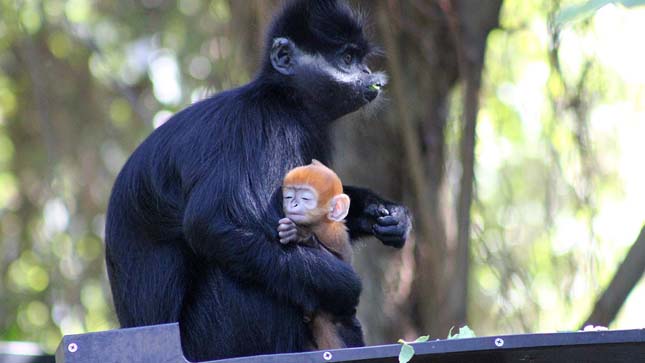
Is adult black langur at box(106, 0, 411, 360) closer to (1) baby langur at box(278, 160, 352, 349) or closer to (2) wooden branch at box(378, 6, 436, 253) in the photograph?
(1) baby langur at box(278, 160, 352, 349)

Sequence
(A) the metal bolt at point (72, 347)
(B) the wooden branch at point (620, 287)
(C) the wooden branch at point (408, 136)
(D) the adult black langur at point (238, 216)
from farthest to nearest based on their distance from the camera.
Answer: (C) the wooden branch at point (408, 136) < (B) the wooden branch at point (620, 287) < (D) the adult black langur at point (238, 216) < (A) the metal bolt at point (72, 347)

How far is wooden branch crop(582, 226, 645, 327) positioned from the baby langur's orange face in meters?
2.17

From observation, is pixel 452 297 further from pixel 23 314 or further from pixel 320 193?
pixel 23 314

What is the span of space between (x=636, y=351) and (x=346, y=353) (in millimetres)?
787

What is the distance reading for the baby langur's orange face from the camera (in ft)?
13.0

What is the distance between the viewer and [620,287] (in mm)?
5562

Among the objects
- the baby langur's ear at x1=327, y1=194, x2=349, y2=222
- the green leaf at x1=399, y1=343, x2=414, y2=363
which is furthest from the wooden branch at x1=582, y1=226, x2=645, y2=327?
the green leaf at x1=399, y1=343, x2=414, y2=363

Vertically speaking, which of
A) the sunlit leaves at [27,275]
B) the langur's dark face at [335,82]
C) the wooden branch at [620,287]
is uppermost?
the sunlit leaves at [27,275]

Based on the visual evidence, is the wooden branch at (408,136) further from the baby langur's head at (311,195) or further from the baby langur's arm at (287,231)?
the baby langur's arm at (287,231)

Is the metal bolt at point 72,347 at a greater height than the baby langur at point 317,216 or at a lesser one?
lesser

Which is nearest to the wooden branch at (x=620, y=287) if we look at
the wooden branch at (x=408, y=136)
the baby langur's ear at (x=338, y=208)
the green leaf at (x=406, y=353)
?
the wooden branch at (x=408, y=136)

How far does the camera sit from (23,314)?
9609 millimetres

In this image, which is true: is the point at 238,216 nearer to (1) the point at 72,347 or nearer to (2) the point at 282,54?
(2) the point at 282,54

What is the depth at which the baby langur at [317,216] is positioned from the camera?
13.0 feet
